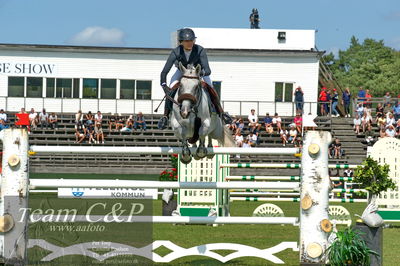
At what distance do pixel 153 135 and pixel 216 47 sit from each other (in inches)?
359

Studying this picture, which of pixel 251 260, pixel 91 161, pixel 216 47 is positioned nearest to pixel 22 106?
pixel 91 161

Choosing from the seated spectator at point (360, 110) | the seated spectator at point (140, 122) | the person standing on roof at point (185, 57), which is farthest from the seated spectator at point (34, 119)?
the person standing on roof at point (185, 57)

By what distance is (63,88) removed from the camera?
39.5 m

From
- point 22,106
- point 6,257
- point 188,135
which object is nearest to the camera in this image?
point 6,257

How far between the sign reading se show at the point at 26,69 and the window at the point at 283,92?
1063 centimetres

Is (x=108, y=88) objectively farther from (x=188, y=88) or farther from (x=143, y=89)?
(x=188, y=88)

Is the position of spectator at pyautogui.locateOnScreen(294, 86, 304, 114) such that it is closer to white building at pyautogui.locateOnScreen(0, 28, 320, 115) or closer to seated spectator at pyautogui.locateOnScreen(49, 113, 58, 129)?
white building at pyautogui.locateOnScreen(0, 28, 320, 115)

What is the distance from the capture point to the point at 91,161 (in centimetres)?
3350

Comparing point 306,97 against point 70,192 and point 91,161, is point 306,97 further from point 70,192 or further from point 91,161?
point 70,192

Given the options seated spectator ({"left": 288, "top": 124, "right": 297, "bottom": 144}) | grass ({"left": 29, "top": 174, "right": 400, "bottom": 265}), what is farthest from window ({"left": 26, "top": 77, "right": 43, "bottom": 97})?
grass ({"left": 29, "top": 174, "right": 400, "bottom": 265})

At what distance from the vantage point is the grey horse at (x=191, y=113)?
8.43 m

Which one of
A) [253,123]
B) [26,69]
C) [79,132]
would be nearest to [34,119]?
[79,132]

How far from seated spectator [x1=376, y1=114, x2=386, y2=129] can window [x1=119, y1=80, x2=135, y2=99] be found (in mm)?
11504

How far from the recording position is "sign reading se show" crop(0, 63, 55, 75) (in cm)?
3941
